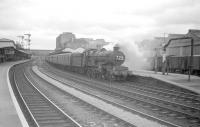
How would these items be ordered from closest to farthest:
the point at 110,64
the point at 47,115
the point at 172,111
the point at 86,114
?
the point at 47,115
the point at 86,114
the point at 172,111
the point at 110,64

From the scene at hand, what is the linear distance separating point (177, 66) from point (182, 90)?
49.4ft

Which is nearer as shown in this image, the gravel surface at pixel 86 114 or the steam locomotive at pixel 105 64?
the gravel surface at pixel 86 114

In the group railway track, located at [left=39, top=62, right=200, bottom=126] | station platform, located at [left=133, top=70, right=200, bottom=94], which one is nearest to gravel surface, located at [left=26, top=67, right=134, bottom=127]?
railway track, located at [left=39, top=62, right=200, bottom=126]

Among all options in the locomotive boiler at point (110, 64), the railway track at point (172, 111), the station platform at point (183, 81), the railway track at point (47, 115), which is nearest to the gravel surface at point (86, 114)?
the railway track at point (47, 115)

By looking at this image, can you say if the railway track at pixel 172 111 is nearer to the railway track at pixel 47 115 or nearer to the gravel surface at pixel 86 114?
the gravel surface at pixel 86 114

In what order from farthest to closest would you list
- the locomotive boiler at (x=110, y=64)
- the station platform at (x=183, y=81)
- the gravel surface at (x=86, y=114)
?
the locomotive boiler at (x=110, y=64) < the station platform at (x=183, y=81) < the gravel surface at (x=86, y=114)

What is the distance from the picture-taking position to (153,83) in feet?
73.7

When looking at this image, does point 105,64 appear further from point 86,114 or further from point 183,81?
point 86,114

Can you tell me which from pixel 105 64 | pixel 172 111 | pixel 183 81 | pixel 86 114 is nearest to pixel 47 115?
pixel 86 114

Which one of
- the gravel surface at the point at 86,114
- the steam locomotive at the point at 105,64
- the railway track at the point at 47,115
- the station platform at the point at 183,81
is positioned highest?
the steam locomotive at the point at 105,64

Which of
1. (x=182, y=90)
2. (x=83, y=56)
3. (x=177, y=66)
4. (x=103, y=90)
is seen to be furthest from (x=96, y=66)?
(x=177, y=66)

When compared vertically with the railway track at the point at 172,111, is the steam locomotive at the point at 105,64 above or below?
above

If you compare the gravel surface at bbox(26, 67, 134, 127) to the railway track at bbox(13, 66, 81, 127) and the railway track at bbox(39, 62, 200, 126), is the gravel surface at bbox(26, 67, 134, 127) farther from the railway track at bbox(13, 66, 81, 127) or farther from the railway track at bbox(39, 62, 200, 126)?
the railway track at bbox(39, 62, 200, 126)

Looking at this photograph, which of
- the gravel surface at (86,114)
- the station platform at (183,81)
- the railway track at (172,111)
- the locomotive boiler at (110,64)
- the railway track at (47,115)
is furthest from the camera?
the locomotive boiler at (110,64)
